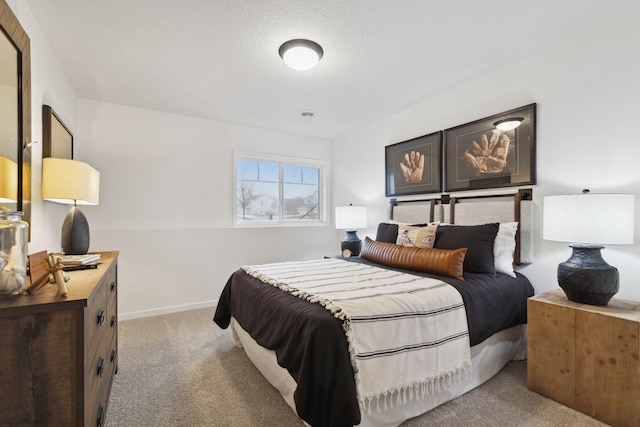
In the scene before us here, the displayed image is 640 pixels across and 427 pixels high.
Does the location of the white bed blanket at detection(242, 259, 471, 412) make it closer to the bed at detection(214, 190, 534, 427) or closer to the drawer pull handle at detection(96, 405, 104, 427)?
the bed at detection(214, 190, 534, 427)

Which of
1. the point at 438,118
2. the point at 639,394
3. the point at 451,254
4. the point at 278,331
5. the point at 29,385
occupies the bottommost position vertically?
the point at 639,394

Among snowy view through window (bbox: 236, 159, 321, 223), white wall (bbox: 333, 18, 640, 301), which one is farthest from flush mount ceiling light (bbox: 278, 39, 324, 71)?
snowy view through window (bbox: 236, 159, 321, 223)

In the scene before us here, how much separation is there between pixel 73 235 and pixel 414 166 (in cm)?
317

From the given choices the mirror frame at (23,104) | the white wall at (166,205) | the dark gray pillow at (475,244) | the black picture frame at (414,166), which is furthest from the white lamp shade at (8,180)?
the black picture frame at (414,166)

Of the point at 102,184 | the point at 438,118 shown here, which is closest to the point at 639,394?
the point at 438,118

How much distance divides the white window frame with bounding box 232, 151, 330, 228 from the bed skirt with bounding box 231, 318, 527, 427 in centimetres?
193

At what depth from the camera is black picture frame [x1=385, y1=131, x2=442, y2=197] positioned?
3.20m

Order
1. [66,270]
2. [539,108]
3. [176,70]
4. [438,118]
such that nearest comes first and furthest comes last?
[66,270] → [539,108] → [176,70] → [438,118]

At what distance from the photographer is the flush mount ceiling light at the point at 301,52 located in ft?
7.04

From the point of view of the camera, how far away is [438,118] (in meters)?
3.19

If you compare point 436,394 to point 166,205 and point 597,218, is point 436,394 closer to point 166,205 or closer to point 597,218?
point 597,218

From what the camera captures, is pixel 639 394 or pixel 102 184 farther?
pixel 102 184

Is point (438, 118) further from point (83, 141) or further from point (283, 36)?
point (83, 141)

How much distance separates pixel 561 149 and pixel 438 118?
1196mm
